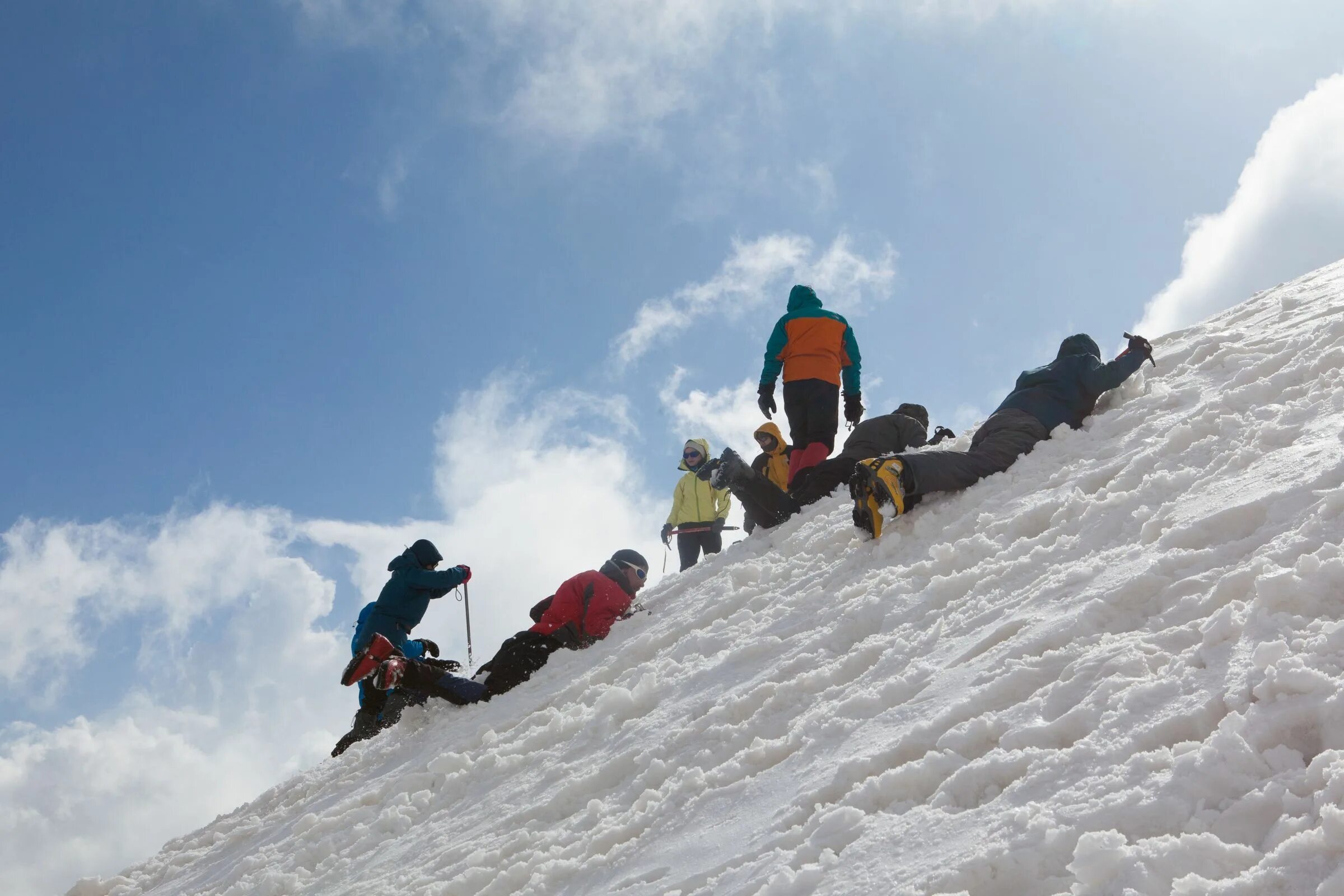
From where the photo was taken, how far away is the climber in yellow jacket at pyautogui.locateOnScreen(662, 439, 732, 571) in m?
11.0

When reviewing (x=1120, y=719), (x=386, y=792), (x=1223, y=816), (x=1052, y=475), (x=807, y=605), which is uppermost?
(x=1052, y=475)

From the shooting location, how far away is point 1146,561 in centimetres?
334

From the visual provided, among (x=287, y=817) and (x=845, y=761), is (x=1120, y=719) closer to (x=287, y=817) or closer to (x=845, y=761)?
(x=845, y=761)

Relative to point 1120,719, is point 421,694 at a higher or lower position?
higher

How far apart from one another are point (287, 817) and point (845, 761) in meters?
4.03

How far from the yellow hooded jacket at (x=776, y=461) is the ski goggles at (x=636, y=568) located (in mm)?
1957

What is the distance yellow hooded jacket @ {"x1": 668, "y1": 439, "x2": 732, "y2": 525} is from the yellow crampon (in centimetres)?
560

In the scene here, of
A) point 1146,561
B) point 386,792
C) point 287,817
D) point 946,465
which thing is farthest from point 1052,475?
point 287,817

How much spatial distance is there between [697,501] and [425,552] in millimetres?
3982

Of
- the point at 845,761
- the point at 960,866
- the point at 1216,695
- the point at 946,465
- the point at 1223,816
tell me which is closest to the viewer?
the point at 1223,816

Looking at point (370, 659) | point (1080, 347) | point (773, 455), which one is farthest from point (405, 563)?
point (1080, 347)

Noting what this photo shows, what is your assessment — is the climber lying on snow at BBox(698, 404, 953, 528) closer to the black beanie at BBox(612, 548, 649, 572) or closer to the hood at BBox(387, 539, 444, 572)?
the black beanie at BBox(612, 548, 649, 572)

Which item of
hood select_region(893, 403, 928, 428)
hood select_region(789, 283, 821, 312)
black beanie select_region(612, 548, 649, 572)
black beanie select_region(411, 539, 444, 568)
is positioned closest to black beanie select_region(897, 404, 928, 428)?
hood select_region(893, 403, 928, 428)

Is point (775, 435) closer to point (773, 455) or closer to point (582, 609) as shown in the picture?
point (773, 455)
